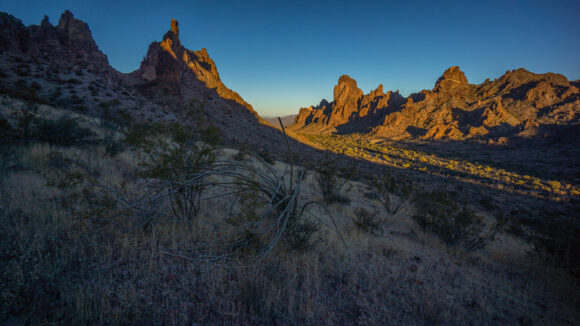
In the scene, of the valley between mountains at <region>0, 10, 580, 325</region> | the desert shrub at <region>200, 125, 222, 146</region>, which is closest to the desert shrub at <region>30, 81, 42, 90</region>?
the valley between mountains at <region>0, 10, 580, 325</region>

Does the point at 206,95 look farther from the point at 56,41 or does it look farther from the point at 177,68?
the point at 56,41

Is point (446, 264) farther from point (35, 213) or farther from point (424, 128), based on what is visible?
point (424, 128)

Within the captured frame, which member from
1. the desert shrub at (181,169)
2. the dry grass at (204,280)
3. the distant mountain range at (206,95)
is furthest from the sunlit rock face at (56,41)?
the dry grass at (204,280)

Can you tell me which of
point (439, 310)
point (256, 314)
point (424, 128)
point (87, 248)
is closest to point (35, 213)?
point (87, 248)

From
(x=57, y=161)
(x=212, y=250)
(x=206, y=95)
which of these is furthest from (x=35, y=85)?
(x=206, y=95)

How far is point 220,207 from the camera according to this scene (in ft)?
19.5

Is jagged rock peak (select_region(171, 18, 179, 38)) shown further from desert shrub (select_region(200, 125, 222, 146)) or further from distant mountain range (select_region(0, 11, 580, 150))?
desert shrub (select_region(200, 125, 222, 146))

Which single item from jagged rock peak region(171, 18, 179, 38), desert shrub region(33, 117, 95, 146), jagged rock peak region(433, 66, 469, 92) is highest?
jagged rock peak region(433, 66, 469, 92)

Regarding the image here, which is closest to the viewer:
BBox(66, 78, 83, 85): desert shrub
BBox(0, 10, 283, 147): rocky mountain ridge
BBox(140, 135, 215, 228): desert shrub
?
BBox(140, 135, 215, 228): desert shrub

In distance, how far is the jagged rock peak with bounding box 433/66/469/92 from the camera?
105 meters

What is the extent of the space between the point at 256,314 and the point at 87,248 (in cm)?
254

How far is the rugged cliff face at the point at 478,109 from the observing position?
67.2 m

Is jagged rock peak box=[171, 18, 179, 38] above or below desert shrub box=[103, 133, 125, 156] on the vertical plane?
above

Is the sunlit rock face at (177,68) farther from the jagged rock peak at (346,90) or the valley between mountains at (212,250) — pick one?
the jagged rock peak at (346,90)
